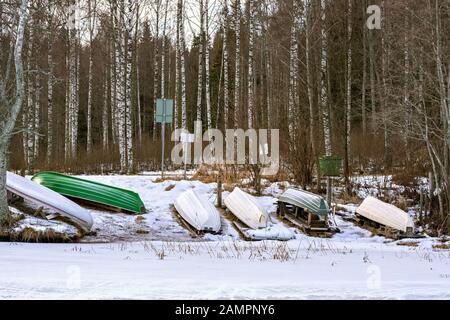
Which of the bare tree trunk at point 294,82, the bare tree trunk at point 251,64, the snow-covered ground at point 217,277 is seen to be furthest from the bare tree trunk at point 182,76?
the snow-covered ground at point 217,277

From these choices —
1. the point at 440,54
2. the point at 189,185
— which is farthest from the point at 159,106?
the point at 440,54

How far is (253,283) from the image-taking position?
4371mm

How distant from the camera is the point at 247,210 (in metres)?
12.0

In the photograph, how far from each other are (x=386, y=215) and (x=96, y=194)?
292 inches

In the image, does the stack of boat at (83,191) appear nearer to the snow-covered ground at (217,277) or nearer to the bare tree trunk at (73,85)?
the snow-covered ground at (217,277)

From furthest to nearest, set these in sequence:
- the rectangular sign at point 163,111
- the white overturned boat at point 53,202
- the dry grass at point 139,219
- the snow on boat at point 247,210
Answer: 1. the rectangular sign at point 163,111
2. the dry grass at point 139,219
3. the snow on boat at point 247,210
4. the white overturned boat at point 53,202

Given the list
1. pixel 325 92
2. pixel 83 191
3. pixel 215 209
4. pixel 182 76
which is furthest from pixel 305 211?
pixel 182 76

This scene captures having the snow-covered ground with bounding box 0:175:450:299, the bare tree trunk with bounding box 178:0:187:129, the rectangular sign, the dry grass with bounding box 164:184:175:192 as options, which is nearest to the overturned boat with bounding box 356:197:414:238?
the snow-covered ground with bounding box 0:175:450:299

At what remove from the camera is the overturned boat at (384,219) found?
37.2 feet

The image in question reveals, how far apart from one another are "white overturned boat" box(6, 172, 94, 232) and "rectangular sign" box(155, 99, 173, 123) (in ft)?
16.1

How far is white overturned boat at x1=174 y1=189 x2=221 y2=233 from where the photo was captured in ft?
36.4

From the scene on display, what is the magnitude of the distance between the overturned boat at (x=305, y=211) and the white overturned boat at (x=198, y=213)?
202 centimetres

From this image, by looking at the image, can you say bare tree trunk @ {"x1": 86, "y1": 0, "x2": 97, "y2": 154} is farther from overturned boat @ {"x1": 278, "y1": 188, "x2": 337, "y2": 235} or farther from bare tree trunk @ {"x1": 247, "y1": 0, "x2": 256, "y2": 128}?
overturned boat @ {"x1": 278, "y1": 188, "x2": 337, "y2": 235}

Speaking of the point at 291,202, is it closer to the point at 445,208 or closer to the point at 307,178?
the point at 307,178
